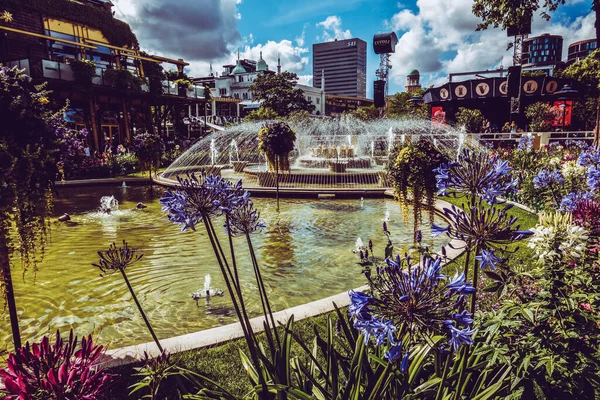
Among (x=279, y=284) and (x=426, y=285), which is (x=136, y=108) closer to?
(x=279, y=284)

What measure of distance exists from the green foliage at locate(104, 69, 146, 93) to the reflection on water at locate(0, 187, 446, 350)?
56.8 ft

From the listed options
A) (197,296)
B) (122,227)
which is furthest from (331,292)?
(122,227)

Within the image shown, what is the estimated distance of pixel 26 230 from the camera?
11.4 feet

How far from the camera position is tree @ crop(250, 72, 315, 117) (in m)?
58.9

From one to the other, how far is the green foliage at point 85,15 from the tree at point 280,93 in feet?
94.4

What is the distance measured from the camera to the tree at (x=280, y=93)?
5888cm

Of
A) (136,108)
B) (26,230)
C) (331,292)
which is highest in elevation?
(136,108)

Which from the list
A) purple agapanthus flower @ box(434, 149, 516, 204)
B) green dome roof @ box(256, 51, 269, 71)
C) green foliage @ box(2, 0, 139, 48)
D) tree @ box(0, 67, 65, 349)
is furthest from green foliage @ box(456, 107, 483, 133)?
green dome roof @ box(256, 51, 269, 71)

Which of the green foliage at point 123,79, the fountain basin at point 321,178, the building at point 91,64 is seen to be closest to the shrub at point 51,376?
the fountain basin at point 321,178

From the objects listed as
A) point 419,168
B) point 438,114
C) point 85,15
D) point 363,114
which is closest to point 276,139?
point 419,168

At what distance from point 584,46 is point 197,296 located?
20509 centimetres

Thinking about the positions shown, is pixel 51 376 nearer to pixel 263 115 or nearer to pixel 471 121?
pixel 471 121

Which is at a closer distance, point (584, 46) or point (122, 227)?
point (122, 227)

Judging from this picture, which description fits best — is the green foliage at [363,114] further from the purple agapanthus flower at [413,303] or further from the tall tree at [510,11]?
the purple agapanthus flower at [413,303]
